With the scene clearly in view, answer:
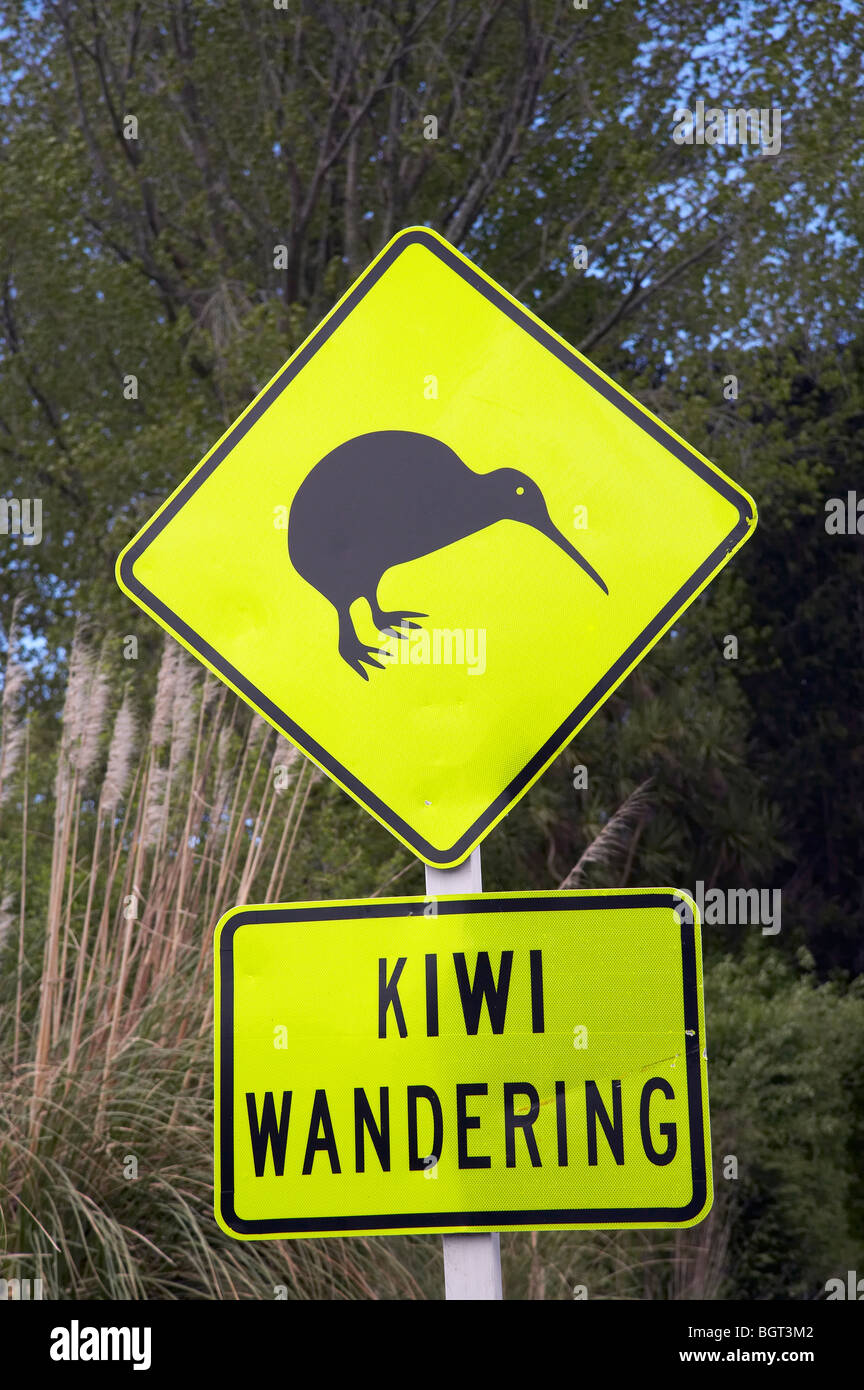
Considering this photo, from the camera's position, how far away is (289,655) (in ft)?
7.66

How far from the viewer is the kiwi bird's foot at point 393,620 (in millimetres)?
2295

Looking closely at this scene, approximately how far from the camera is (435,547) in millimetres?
2342

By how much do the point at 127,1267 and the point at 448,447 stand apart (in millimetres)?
2625

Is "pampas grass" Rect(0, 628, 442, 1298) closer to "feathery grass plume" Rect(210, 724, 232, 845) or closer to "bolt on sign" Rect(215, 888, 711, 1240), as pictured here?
"feathery grass plume" Rect(210, 724, 232, 845)

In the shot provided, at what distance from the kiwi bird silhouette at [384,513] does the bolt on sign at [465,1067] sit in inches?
20.6

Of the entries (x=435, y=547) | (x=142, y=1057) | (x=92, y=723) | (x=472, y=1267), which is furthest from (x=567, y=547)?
(x=92, y=723)

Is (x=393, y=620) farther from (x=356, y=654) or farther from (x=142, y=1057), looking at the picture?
(x=142, y=1057)

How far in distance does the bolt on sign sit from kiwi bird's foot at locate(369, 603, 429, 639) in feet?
1.52

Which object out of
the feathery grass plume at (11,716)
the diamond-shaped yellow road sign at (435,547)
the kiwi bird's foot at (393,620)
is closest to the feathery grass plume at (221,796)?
the feathery grass plume at (11,716)

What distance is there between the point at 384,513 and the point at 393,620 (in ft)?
0.67

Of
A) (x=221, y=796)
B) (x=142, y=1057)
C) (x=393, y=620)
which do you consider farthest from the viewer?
(x=221, y=796)

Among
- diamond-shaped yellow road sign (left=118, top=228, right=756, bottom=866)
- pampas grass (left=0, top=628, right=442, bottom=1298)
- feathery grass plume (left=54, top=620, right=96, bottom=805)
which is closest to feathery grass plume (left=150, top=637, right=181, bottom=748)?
pampas grass (left=0, top=628, right=442, bottom=1298)
